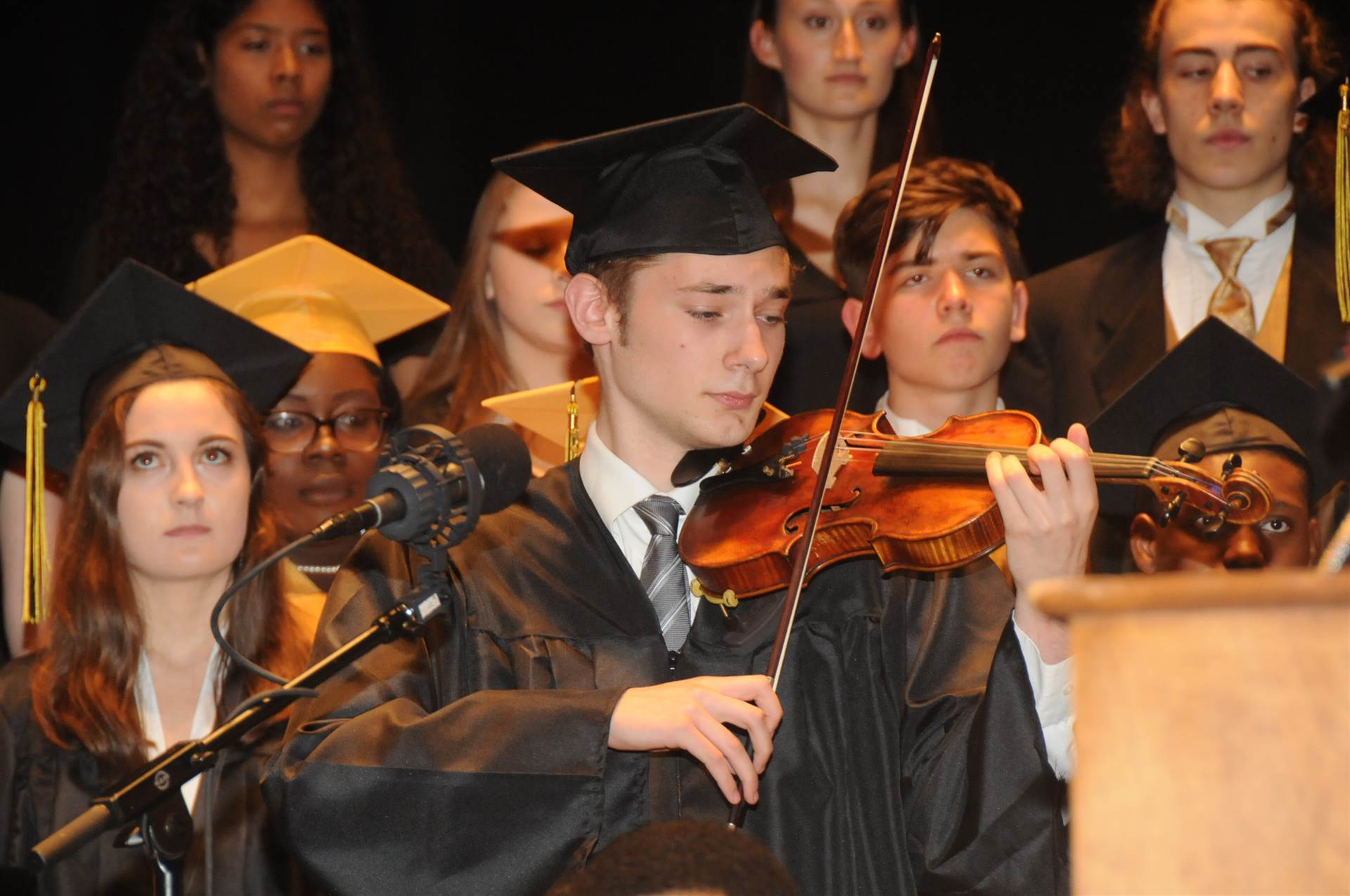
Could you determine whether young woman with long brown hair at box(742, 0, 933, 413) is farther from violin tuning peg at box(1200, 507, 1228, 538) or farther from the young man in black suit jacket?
violin tuning peg at box(1200, 507, 1228, 538)

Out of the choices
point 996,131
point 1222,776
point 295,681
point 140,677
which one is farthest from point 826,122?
point 1222,776

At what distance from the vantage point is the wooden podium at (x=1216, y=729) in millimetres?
1087

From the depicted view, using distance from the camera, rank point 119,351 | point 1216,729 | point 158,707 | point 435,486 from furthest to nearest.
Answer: point 119,351 → point 158,707 → point 435,486 → point 1216,729

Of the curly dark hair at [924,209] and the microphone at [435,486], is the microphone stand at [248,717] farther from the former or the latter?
the curly dark hair at [924,209]

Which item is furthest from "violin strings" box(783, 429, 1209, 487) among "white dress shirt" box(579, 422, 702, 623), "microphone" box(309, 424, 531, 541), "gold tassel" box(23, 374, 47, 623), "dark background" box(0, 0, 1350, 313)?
"dark background" box(0, 0, 1350, 313)

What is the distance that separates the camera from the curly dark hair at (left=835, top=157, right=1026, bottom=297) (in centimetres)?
375

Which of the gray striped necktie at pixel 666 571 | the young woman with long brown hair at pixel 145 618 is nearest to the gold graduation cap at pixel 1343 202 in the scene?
the gray striped necktie at pixel 666 571

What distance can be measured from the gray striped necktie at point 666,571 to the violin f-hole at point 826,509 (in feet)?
0.72

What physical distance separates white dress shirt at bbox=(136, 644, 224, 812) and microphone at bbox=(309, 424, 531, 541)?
5.14 ft

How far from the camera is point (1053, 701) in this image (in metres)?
2.45

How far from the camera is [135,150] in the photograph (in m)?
4.78

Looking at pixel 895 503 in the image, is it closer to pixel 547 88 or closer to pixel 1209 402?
pixel 1209 402

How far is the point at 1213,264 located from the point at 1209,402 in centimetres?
85

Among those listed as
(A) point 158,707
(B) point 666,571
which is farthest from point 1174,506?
(A) point 158,707
